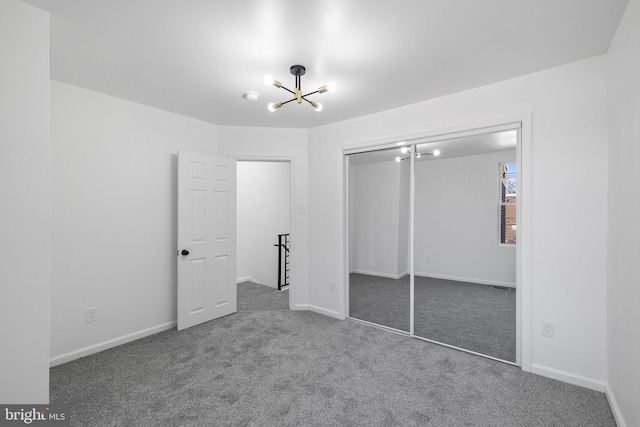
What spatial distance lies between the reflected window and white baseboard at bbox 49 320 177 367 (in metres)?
3.65

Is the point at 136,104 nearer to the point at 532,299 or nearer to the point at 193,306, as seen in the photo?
the point at 193,306

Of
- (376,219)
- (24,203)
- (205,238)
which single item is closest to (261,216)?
(205,238)

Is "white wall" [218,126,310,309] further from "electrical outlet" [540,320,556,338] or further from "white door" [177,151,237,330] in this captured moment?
"electrical outlet" [540,320,556,338]

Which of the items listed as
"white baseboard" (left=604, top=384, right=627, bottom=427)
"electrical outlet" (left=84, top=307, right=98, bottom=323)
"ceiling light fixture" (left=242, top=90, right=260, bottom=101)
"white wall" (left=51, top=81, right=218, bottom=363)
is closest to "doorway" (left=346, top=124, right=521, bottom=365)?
"white baseboard" (left=604, top=384, right=627, bottom=427)

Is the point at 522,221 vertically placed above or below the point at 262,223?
above

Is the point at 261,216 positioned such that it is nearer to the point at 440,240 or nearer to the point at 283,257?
the point at 283,257

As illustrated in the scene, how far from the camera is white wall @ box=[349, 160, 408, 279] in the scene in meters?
3.44

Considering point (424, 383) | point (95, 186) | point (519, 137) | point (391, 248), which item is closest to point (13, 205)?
point (95, 186)

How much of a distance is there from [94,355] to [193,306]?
0.97 meters

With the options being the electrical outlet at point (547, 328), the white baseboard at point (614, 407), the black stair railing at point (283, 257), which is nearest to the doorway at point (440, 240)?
the electrical outlet at point (547, 328)

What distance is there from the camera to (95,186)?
2826 mm

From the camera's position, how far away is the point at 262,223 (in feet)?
18.4

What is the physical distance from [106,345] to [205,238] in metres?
1.39

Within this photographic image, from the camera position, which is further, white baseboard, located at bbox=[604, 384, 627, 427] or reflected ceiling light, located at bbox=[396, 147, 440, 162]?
reflected ceiling light, located at bbox=[396, 147, 440, 162]
